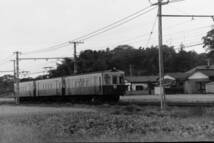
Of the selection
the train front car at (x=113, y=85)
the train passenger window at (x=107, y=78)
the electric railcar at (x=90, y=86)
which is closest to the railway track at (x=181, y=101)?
the train front car at (x=113, y=85)

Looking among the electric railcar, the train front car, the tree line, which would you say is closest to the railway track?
the train front car

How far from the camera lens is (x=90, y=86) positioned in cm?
4141

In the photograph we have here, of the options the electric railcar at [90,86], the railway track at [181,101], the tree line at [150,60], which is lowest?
the railway track at [181,101]

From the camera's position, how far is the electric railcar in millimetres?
39750

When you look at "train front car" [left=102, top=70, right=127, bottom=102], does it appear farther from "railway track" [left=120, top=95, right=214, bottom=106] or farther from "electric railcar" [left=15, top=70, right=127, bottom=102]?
"railway track" [left=120, top=95, right=214, bottom=106]

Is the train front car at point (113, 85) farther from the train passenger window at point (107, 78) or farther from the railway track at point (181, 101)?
the railway track at point (181, 101)

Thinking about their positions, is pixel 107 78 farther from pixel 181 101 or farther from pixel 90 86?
pixel 181 101

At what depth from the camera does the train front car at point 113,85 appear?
130ft

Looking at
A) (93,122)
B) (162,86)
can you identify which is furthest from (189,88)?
(93,122)

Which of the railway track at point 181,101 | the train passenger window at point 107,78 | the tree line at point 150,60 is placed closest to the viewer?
the railway track at point 181,101

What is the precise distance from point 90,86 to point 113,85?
2.57 m

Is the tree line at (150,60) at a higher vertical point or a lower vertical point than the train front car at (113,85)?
higher

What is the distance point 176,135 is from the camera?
46.4ft

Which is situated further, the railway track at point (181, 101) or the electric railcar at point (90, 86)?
the electric railcar at point (90, 86)
